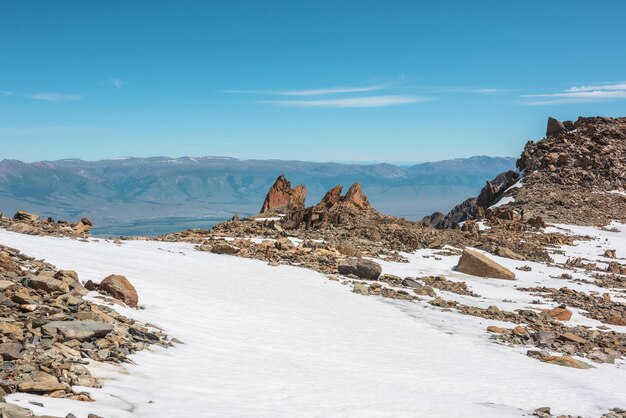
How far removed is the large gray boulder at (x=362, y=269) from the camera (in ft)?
79.3

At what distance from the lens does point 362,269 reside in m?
24.2

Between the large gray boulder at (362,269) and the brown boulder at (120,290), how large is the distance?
12.3 m

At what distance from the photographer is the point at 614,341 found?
17609 mm

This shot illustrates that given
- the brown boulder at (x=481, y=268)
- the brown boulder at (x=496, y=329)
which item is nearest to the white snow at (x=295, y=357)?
the brown boulder at (x=496, y=329)

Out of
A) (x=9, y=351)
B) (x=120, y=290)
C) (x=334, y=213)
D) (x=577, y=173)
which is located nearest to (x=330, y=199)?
(x=334, y=213)

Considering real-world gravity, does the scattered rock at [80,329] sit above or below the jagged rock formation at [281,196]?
below

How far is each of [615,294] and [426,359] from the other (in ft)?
52.1

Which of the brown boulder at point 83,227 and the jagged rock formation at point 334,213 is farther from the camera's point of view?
the jagged rock formation at point 334,213

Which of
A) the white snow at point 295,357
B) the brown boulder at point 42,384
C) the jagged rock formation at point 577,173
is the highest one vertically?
the jagged rock formation at point 577,173

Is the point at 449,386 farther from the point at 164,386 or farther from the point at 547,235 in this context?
the point at 547,235

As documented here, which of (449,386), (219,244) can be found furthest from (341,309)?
(219,244)

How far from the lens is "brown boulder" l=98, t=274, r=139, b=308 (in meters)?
13.6

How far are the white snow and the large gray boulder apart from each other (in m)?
1.54

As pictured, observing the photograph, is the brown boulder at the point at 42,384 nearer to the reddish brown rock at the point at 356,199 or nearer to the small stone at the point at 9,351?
the small stone at the point at 9,351
